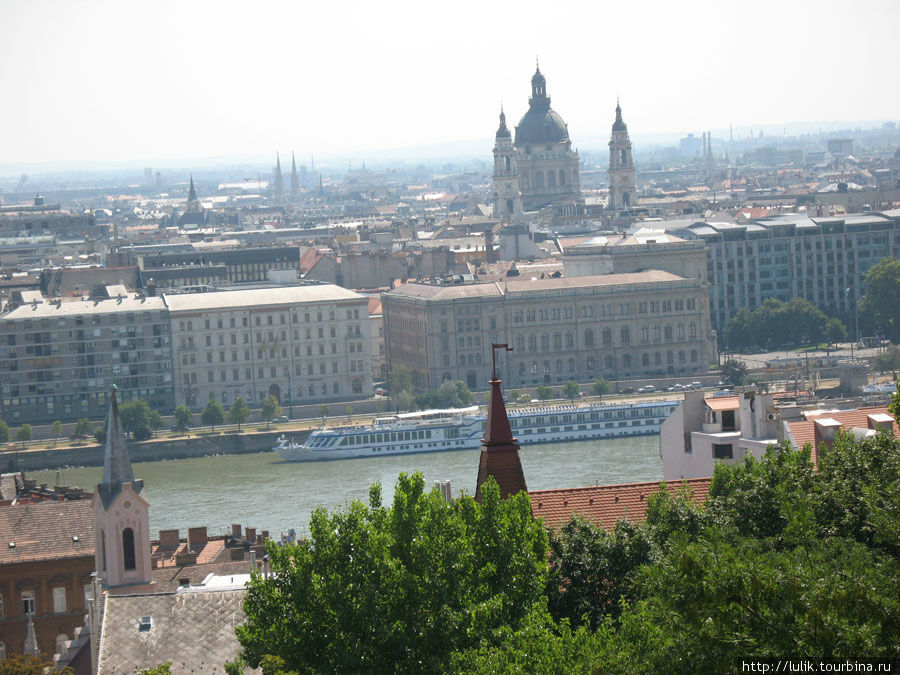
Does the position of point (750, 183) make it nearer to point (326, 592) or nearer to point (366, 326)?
point (366, 326)

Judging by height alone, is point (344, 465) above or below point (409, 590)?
below

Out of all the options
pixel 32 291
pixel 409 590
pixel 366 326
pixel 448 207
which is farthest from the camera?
pixel 448 207

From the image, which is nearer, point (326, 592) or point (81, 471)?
point (326, 592)

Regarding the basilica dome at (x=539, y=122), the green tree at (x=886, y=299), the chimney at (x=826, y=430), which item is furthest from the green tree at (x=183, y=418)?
the basilica dome at (x=539, y=122)

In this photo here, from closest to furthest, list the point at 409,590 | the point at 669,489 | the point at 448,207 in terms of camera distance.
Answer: the point at 409,590 → the point at 669,489 → the point at 448,207

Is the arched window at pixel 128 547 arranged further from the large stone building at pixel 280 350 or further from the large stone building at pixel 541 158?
the large stone building at pixel 541 158

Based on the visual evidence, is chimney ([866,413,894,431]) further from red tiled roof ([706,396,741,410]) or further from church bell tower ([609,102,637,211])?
church bell tower ([609,102,637,211])

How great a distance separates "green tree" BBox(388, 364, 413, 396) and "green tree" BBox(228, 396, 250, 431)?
519cm

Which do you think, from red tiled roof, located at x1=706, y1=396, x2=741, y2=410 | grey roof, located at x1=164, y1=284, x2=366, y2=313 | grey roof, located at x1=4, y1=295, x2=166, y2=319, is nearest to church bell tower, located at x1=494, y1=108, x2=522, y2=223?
grey roof, located at x1=164, y1=284, x2=366, y2=313

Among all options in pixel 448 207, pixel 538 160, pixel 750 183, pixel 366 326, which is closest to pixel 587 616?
pixel 366 326

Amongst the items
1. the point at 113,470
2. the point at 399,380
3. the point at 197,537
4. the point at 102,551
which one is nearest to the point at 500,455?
the point at 102,551

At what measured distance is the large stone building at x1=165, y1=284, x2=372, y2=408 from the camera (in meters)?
65.6

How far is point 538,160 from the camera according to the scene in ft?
377

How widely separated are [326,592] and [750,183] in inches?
6017
